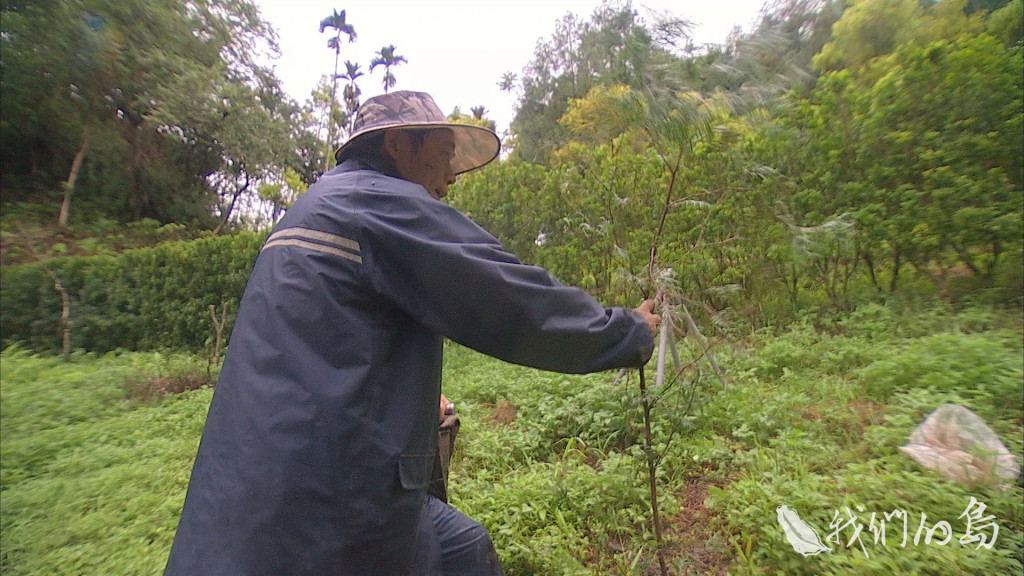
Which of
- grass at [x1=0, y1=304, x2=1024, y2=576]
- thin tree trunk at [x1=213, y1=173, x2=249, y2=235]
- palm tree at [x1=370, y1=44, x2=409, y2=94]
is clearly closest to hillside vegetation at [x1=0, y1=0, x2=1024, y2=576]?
grass at [x1=0, y1=304, x2=1024, y2=576]

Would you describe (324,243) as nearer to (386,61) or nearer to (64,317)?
(64,317)

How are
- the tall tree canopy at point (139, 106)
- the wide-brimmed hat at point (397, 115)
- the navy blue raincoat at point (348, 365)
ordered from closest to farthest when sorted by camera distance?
the navy blue raincoat at point (348, 365)
the wide-brimmed hat at point (397, 115)
the tall tree canopy at point (139, 106)

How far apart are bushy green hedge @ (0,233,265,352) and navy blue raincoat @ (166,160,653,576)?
400 inches

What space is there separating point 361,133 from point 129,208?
1381 cm

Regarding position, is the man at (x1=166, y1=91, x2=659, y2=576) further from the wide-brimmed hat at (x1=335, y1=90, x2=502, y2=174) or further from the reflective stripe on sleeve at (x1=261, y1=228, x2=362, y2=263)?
the wide-brimmed hat at (x1=335, y1=90, x2=502, y2=174)

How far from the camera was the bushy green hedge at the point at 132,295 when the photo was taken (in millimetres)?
10078

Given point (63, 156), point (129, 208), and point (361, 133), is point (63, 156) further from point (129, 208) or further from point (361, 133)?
point (361, 133)

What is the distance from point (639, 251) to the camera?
3801 millimetres

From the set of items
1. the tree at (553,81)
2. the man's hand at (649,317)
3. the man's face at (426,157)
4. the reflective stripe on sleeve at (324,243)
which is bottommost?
the man's hand at (649,317)

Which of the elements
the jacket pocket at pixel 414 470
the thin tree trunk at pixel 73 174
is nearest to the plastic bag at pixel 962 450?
the jacket pocket at pixel 414 470

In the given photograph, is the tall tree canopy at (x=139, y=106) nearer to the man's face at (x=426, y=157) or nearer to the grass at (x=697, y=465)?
the grass at (x=697, y=465)

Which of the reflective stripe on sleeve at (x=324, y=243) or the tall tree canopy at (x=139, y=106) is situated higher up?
the tall tree canopy at (x=139, y=106)

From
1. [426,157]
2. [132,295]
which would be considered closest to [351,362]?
[426,157]

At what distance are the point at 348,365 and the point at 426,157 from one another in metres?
0.64
